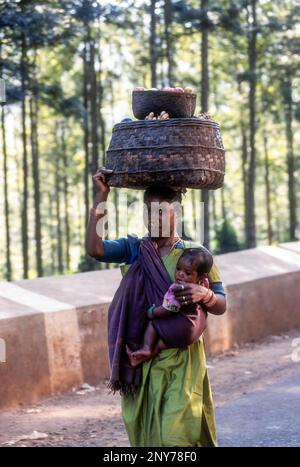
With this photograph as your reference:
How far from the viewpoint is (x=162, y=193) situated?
4227mm

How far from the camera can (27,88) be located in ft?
57.1

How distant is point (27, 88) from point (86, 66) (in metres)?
5.14

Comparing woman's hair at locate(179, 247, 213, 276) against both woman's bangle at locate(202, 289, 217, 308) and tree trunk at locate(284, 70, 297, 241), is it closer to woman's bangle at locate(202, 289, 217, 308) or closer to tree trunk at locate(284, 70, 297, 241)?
woman's bangle at locate(202, 289, 217, 308)

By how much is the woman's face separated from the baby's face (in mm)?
211

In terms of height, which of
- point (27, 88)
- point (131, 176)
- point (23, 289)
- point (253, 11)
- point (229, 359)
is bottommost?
point (229, 359)

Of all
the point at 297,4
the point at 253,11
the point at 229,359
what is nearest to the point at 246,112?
the point at 297,4

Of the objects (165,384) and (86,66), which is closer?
(165,384)

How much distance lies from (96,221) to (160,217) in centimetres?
31

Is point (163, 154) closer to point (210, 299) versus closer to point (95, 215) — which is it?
point (95, 215)

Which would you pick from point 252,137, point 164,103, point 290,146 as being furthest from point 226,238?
point 164,103

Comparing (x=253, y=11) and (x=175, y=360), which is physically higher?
(x=253, y=11)
